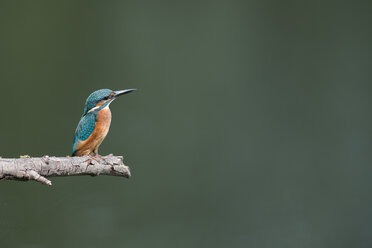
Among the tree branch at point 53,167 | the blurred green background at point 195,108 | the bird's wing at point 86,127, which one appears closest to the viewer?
the tree branch at point 53,167

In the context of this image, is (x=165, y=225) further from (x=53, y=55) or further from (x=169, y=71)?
(x=53, y=55)

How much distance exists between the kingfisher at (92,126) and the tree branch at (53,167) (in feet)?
0.36

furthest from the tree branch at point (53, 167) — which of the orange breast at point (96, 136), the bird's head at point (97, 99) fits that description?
the bird's head at point (97, 99)

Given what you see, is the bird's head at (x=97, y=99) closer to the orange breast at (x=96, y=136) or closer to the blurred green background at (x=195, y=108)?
the orange breast at (x=96, y=136)

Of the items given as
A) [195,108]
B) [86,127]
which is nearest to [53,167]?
[86,127]

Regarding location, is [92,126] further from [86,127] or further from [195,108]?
[195,108]

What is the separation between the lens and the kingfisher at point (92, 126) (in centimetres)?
162

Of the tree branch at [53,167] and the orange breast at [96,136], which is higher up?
the orange breast at [96,136]

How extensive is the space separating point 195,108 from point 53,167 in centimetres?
245

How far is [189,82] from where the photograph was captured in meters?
3.83

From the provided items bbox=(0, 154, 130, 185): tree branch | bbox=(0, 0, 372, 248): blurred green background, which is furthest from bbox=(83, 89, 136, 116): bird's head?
bbox=(0, 0, 372, 248): blurred green background

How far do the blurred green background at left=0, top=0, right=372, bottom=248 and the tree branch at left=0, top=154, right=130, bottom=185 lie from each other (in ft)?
5.32

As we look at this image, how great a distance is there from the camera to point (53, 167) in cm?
141

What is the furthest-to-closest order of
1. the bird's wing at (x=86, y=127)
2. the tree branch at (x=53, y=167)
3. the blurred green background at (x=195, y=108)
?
the blurred green background at (x=195, y=108)
the bird's wing at (x=86, y=127)
the tree branch at (x=53, y=167)
